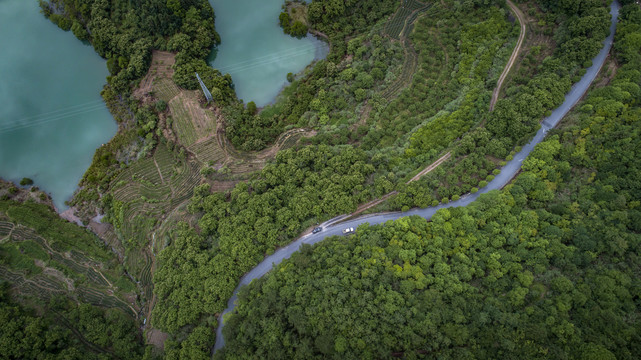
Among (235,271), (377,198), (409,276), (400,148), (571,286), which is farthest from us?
(400,148)

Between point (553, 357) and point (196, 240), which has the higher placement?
point (196, 240)

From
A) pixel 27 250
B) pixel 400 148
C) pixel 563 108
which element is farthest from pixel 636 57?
pixel 27 250

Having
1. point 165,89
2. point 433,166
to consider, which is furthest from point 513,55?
Answer: point 165,89

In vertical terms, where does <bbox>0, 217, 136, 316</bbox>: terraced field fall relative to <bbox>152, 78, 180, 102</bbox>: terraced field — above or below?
below

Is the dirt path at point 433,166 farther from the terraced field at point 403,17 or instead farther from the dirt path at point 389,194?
the terraced field at point 403,17

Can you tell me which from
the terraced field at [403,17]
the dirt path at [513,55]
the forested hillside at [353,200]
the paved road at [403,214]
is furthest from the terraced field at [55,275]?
the dirt path at [513,55]

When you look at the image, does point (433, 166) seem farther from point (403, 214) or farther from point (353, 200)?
point (353, 200)

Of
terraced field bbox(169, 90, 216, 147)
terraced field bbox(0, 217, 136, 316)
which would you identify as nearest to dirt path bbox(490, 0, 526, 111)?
terraced field bbox(169, 90, 216, 147)

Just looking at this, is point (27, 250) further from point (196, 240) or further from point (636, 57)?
point (636, 57)

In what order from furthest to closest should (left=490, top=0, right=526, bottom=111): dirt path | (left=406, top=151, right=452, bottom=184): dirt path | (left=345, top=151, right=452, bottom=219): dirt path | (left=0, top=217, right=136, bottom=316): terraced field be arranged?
(left=490, top=0, right=526, bottom=111): dirt path, (left=0, top=217, right=136, bottom=316): terraced field, (left=406, top=151, right=452, bottom=184): dirt path, (left=345, top=151, right=452, bottom=219): dirt path

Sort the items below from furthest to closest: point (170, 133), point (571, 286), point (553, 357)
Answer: point (170, 133) → point (571, 286) → point (553, 357)

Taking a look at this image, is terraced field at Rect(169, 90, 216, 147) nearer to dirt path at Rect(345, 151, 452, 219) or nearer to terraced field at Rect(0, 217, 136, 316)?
terraced field at Rect(0, 217, 136, 316)
